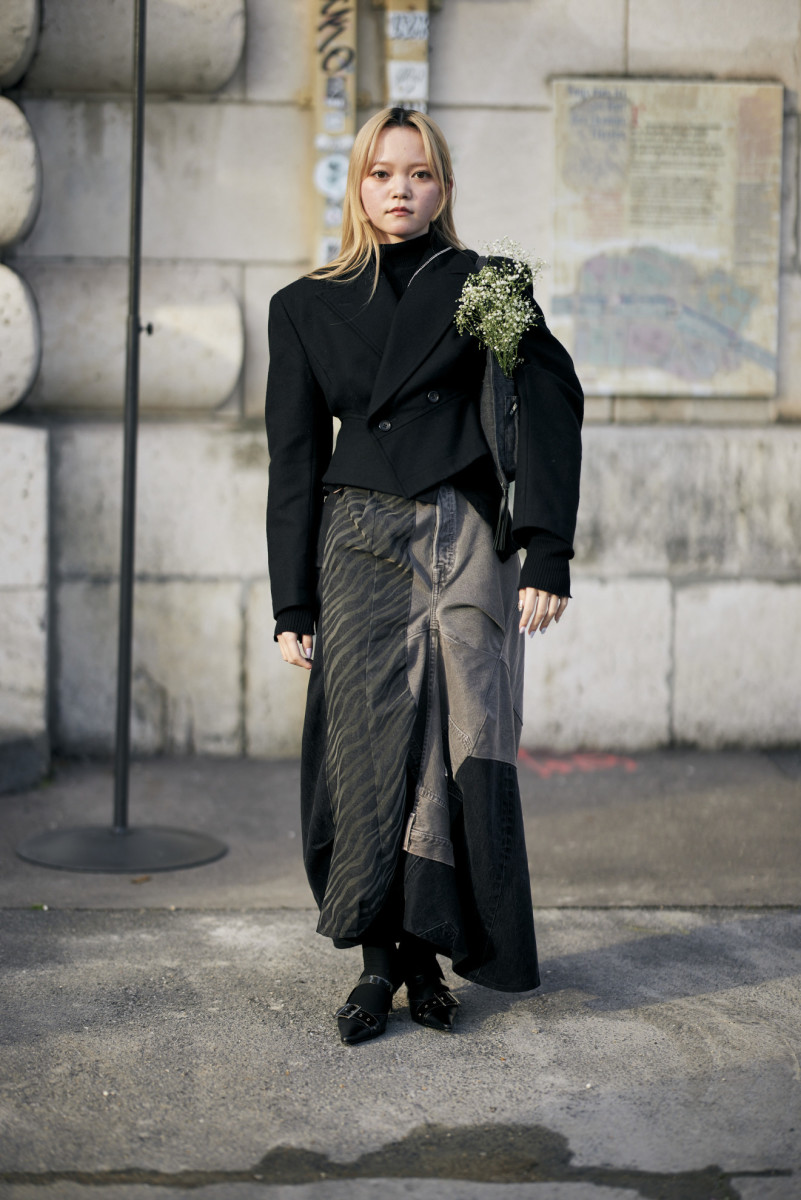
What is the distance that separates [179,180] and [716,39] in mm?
2298

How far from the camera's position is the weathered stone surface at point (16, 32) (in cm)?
505

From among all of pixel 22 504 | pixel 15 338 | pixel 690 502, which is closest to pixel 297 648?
pixel 22 504

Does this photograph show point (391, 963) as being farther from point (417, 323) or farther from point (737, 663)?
point (737, 663)

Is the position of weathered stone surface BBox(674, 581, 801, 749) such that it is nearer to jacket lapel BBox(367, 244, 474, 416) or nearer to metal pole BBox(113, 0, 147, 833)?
metal pole BBox(113, 0, 147, 833)

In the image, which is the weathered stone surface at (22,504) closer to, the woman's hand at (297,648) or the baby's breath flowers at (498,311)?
the woman's hand at (297,648)

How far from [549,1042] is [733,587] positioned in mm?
3180

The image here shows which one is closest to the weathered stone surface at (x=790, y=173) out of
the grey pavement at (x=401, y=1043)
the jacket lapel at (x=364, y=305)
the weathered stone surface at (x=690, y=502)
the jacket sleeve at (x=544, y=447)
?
the weathered stone surface at (x=690, y=502)

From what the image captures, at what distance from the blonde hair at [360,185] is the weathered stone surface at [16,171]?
230 cm

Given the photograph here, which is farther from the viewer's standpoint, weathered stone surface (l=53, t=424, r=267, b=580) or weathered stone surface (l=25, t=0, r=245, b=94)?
weathered stone surface (l=53, t=424, r=267, b=580)

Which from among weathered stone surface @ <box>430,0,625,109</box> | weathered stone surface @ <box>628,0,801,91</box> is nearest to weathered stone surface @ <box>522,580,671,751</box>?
weathered stone surface @ <box>430,0,625,109</box>

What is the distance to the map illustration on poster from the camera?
18.9 feet

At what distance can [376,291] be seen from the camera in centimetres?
318

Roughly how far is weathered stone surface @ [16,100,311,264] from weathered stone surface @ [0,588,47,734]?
1449mm

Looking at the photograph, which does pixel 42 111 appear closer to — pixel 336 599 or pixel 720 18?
pixel 720 18
